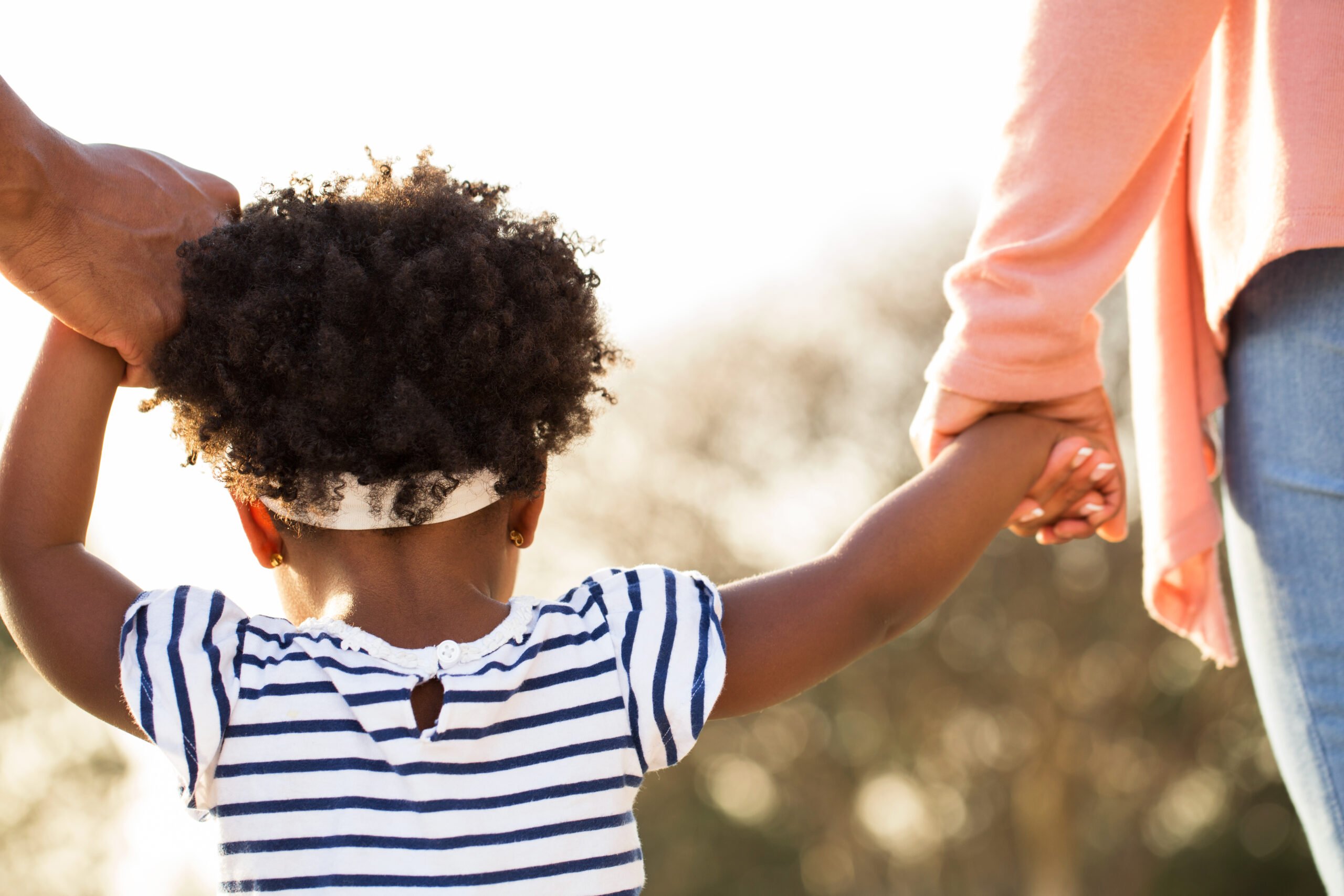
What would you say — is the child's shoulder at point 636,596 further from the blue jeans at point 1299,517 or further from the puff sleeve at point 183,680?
the blue jeans at point 1299,517

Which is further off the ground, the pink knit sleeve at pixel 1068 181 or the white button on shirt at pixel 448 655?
the pink knit sleeve at pixel 1068 181

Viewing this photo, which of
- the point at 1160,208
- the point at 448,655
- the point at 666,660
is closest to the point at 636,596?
the point at 666,660

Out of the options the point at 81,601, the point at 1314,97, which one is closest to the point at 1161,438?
the point at 1314,97

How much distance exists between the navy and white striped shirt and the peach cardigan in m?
0.86

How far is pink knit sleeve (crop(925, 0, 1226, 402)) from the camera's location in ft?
6.64

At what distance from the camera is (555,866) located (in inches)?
65.1

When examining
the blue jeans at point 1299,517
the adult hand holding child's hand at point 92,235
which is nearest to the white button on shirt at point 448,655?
the adult hand holding child's hand at point 92,235

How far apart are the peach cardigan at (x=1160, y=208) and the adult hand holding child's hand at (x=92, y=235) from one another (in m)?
1.34

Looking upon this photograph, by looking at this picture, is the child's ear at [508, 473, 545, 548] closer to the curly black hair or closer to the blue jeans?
the curly black hair

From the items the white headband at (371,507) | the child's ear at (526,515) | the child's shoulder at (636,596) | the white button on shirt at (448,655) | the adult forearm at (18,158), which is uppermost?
the adult forearm at (18,158)

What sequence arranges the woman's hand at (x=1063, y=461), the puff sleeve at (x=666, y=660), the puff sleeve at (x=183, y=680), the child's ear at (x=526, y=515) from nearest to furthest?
the puff sleeve at (x=183, y=680) < the puff sleeve at (x=666, y=660) < the child's ear at (x=526, y=515) < the woman's hand at (x=1063, y=461)

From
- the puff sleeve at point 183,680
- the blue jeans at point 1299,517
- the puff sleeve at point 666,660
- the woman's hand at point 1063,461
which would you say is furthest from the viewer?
the woman's hand at point 1063,461

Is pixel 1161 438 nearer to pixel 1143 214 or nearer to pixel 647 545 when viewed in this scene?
pixel 1143 214

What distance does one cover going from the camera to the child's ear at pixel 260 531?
6.25 feet
